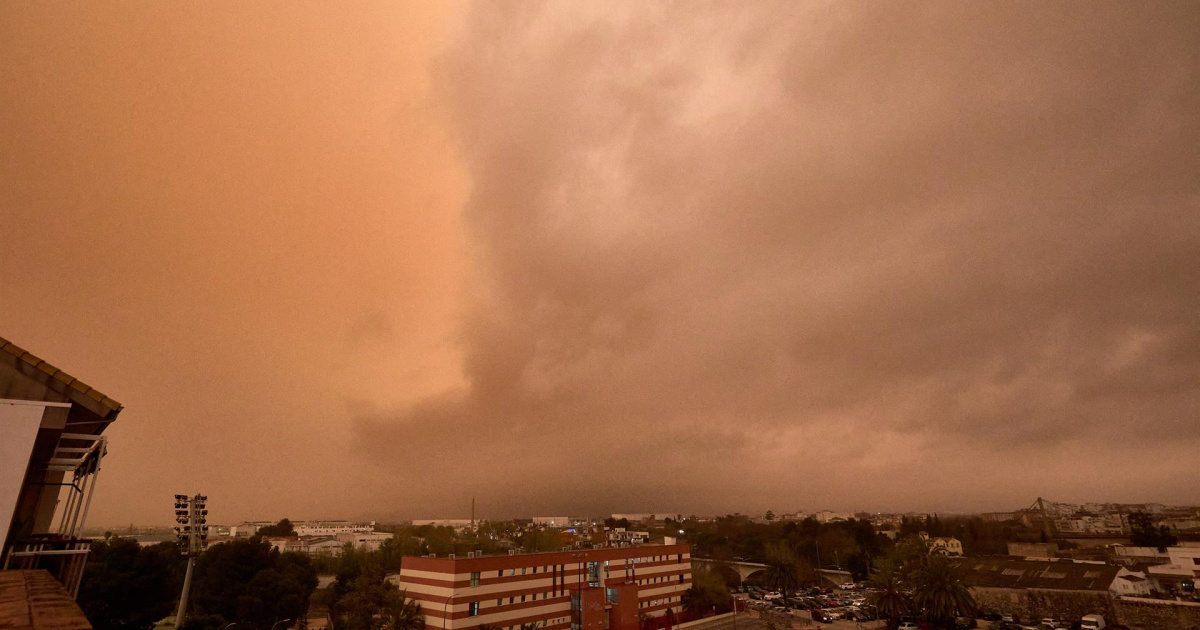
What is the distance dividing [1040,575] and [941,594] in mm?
28570

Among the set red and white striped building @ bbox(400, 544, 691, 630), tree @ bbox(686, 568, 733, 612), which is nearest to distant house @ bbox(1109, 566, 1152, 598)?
tree @ bbox(686, 568, 733, 612)

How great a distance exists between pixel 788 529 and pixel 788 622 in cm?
5955

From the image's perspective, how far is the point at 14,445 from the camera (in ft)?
33.6

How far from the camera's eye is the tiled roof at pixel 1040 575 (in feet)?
211

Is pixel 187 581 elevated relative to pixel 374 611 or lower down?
elevated

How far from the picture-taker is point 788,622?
63188 millimetres

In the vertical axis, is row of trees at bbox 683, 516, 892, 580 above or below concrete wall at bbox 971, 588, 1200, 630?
above

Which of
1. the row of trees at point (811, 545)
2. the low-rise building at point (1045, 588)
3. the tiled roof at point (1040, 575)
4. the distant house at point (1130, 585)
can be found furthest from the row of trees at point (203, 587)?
Answer: the distant house at point (1130, 585)

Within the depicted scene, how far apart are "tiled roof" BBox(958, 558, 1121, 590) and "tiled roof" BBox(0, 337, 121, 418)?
8936cm

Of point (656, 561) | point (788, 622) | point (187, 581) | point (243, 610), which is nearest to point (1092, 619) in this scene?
point (788, 622)

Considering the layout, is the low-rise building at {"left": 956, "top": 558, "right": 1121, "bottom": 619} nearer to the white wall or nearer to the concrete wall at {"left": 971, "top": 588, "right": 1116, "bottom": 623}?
the concrete wall at {"left": 971, "top": 588, "right": 1116, "bottom": 623}

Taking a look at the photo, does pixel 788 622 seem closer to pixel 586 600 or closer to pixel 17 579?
pixel 586 600

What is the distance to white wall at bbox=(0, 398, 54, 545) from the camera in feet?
32.4

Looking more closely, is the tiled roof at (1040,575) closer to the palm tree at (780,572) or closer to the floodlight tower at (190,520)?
the palm tree at (780,572)
